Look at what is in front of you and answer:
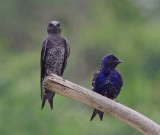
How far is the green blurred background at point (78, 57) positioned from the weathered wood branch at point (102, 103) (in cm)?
442

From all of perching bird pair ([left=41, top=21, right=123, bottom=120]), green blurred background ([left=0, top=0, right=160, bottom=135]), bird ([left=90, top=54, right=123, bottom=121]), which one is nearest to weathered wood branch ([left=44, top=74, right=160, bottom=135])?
perching bird pair ([left=41, top=21, right=123, bottom=120])

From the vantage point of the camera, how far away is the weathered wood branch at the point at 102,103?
609 centimetres

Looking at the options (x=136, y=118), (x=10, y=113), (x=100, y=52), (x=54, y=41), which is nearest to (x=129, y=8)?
(x=100, y=52)

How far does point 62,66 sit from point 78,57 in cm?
743

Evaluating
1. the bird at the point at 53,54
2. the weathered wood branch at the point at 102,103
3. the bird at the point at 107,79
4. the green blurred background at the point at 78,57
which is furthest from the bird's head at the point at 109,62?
the green blurred background at the point at 78,57

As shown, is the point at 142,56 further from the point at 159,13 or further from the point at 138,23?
the point at 159,13

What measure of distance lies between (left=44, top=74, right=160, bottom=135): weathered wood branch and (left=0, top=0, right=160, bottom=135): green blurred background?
174 inches

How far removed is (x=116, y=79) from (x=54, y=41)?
876mm

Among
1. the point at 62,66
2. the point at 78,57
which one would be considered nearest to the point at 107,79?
the point at 62,66

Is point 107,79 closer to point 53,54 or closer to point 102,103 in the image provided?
point 53,54

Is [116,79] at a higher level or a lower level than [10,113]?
higher

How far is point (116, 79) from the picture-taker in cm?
723

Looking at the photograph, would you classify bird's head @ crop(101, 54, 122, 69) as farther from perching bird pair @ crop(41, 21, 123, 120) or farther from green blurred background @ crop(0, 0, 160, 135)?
green blurred background @ crop(0, 0, 160, 135)

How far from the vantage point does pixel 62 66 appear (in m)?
7.62
